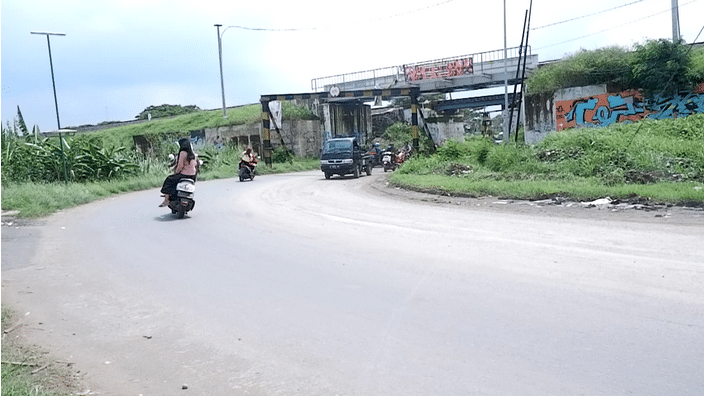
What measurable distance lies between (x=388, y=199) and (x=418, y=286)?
31.9 ft

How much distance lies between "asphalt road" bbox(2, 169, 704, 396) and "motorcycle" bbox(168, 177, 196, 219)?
200cm

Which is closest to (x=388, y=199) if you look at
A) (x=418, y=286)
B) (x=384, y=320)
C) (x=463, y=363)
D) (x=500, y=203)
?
(x=500, y=203)

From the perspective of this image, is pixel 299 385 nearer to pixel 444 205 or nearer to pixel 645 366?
pixel 645 366

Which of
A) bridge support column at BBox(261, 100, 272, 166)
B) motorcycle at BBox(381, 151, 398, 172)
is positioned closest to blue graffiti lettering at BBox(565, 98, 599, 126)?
motorcycle at BBox(381, 151, 398, 172)

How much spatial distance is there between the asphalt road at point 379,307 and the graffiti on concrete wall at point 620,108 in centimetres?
2149

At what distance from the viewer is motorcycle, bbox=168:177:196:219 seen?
1288 centimetres

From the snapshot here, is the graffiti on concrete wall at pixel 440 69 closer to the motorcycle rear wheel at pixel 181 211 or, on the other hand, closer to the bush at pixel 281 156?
the bush at pixel 281 156

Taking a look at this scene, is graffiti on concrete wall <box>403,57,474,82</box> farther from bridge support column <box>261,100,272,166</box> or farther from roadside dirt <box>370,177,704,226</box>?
roadside dirt <box>370,177,704,226</box>

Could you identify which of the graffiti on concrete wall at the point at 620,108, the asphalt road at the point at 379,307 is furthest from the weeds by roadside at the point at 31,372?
the graffiti on concrete wall at the point at 620,108

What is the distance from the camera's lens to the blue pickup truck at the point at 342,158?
26.1 metres

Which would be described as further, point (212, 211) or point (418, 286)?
point (212, 211)

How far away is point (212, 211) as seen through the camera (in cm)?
1439

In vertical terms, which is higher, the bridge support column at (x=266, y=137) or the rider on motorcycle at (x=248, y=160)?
the bridge support column at (x=266, y=137)

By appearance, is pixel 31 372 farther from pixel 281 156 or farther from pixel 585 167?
pixel 281 156
